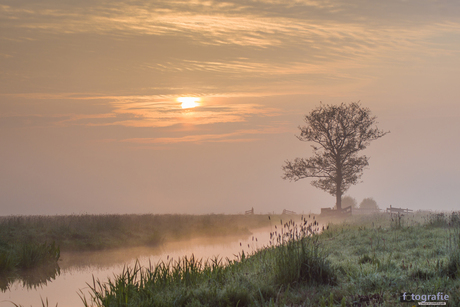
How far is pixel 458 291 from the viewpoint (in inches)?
266

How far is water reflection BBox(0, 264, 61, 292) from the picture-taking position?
534 inches

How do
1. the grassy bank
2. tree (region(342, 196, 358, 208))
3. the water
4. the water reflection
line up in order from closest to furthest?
the water, the water reflection, the grassy bank, tree (region(342, 196, 358, 208))

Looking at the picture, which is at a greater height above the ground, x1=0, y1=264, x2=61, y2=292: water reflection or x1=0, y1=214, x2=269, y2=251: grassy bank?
x1=0, y1=214, x2=269, y2=251: grassy bank

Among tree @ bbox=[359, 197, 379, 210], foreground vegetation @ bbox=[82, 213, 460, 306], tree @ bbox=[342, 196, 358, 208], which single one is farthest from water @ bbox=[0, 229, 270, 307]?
tree @ bbox=[359, 197, 379, 210]

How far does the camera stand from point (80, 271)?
52.2 ft

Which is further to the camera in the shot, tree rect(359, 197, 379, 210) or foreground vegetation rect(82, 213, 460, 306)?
tree rect(359, 197, 379, 210)

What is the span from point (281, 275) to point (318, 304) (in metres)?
1.37

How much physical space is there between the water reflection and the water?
3 centimetres

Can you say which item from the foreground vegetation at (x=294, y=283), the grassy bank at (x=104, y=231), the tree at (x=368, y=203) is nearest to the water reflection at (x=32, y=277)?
the grassy bank at (x=104, y=231)

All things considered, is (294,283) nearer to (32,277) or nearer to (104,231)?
(32,277)

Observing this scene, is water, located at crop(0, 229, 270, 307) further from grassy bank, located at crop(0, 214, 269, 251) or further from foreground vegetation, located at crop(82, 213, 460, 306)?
grassy bank, located at crop(0, 214, 269, 251)

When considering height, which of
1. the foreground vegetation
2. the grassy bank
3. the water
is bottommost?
the water

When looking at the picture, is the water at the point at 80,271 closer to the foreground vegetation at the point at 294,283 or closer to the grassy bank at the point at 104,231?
the foreground vegetation at the point at 294,283

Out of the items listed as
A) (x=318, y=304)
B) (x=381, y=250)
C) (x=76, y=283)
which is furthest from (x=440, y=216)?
(x=76, y=283)
